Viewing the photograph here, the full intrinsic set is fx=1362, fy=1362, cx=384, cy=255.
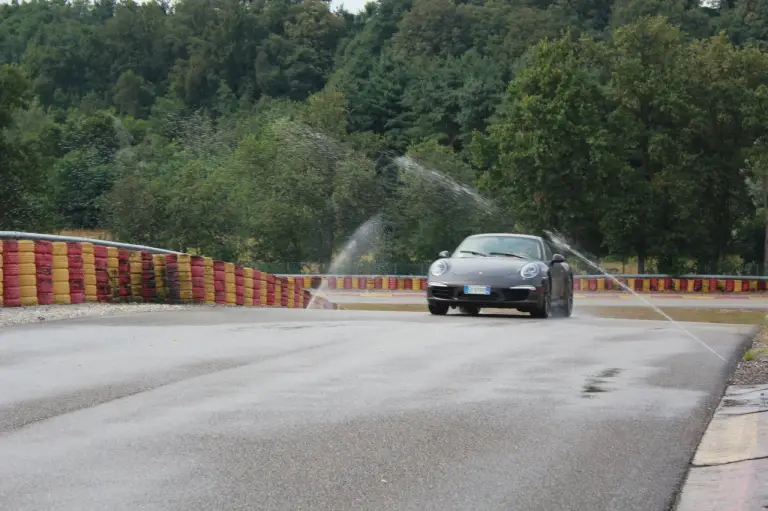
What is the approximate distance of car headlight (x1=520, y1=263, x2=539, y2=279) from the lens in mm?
21305

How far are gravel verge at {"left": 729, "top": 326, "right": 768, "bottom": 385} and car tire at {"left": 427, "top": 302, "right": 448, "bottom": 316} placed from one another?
22.4ft

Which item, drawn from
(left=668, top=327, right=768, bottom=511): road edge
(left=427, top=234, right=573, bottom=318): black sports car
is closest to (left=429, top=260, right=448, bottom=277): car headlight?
(left=427, top=234, right=573, bottom=318): black sports car

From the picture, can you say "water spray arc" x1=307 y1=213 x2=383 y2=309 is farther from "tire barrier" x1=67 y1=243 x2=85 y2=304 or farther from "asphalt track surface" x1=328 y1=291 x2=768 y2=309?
"tire barrier" x1=67 y1=243 x2=85 y2=304

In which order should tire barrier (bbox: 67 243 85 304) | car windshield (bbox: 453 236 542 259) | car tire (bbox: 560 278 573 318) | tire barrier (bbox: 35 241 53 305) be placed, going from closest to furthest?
tire barrier (bbox: 35 241 53 305), tire barrier (bbox: 67 243 85 304), car windshield (bbox: 453 236 542 259), car tire (bbox: 560 278 573 318)

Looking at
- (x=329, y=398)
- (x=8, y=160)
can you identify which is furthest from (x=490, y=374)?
(x=8, y=160)

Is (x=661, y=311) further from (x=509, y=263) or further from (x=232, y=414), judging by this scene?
(x=232, y=414)

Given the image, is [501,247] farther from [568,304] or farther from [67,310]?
[67,310]

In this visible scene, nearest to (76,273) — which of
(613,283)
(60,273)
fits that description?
(60,273)

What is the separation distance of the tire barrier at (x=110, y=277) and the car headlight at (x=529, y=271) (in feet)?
19.4

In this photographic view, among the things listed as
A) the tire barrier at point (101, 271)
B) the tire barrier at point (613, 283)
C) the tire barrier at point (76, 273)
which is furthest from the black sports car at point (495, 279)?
the tire barrier at point (613, 283)

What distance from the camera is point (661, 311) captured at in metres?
37.9

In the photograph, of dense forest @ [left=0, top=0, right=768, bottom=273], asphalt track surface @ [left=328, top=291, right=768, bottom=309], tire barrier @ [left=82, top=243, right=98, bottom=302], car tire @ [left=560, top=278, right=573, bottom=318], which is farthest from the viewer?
dense forest @ [left=0, top=0, right=768, bottom=273]

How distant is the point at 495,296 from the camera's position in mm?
21078

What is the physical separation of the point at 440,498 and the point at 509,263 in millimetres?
15368
